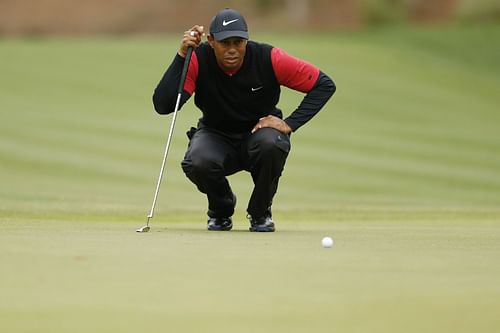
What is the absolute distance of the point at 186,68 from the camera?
7820mm

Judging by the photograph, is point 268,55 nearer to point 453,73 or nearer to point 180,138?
point 180,138

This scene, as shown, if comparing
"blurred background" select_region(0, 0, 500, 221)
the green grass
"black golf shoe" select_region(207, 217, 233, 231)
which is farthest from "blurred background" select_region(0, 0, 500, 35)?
"black golf shoe" select_region(207, 217, 233, 231)

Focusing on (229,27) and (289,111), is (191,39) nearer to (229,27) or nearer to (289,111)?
(229,27)

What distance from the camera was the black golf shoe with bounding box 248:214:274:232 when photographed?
8.02 metres

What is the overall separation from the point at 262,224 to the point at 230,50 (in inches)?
50.2

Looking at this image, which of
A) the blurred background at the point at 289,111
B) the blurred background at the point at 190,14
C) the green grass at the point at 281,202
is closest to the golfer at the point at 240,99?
the green grass at the point at 281,202

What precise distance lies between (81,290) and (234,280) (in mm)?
650

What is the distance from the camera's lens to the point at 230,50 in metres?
7.76

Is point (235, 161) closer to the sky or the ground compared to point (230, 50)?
closer to the ground

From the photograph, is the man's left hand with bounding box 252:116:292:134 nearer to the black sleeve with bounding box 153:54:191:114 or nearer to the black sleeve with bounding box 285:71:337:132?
the black sleeve with bounding box 285:71:337:132

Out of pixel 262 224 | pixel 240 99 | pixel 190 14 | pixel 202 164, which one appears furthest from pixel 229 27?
pixel 190 14

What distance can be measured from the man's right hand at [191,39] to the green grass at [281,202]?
4.13 ft

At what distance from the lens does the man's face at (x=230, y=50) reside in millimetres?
7766

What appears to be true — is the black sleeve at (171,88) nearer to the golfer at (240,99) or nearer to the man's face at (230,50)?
the golfer at (240,99)
